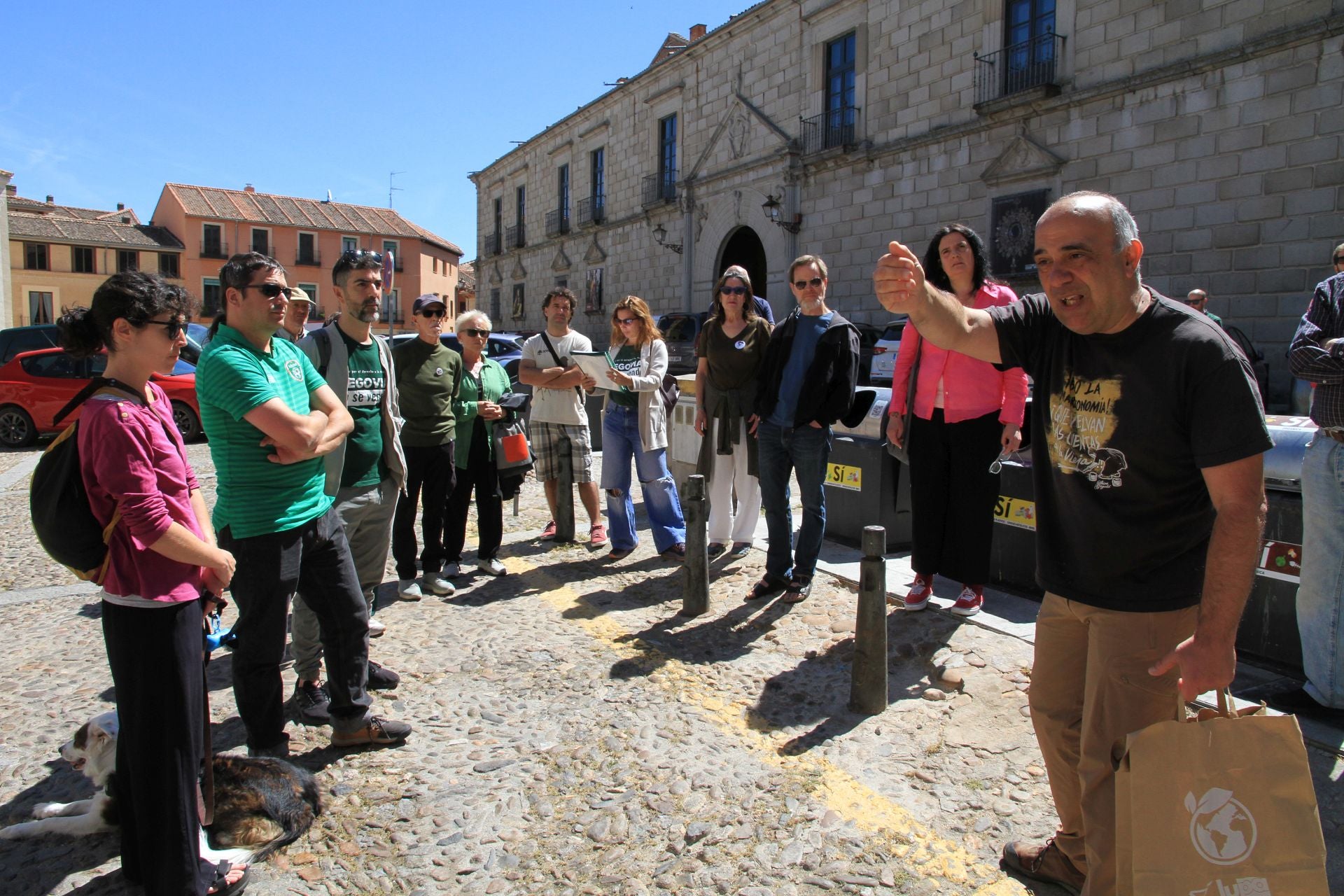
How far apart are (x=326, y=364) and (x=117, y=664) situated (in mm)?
1821

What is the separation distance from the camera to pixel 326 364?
12.3 feet

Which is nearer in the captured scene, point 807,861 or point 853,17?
point 807,861

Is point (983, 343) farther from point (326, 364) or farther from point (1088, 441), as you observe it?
point (326, 364)

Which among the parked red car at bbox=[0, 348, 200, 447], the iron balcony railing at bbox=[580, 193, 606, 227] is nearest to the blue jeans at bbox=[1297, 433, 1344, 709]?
the parked red car at bbox=[0, 348, 200, 447]

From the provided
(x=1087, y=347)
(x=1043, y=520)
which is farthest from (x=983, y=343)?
(x=1043, y=520)

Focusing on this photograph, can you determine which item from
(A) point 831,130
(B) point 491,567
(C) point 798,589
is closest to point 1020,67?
(A) point 831,130

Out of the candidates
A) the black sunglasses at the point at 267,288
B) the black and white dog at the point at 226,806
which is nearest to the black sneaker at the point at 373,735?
the black and white dog at the point at 226,806

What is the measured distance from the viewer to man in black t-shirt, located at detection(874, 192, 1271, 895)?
1.86 meters

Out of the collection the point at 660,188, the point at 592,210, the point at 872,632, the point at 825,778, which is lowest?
the point at 825,778

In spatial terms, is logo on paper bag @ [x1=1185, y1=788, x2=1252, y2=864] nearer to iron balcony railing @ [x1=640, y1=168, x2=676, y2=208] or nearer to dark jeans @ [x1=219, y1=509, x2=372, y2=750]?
dark jeans @ [x1=219, y1=509, x2=372, y2=750]

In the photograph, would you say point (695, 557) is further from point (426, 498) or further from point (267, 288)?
point (267, 288)

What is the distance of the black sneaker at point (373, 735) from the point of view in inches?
125

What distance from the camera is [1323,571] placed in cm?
322

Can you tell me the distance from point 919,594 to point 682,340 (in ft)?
39.0
